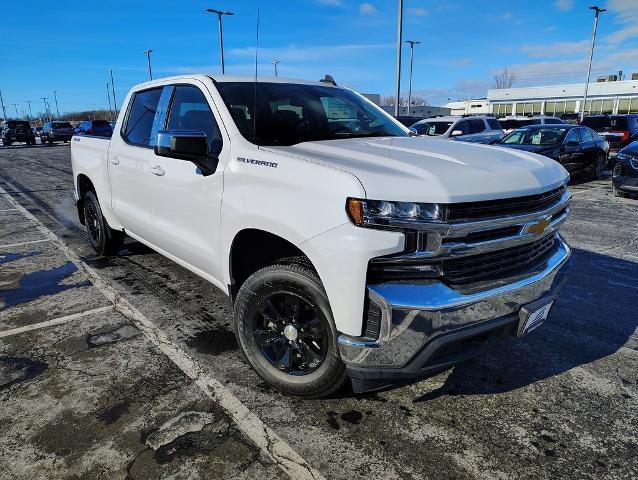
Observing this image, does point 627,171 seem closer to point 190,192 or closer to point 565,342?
point 565,342

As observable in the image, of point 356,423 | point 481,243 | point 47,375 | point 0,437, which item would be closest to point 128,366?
point 47,375

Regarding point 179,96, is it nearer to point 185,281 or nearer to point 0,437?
point 185,281

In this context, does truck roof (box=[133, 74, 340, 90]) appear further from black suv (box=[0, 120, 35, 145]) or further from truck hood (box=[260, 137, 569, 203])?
black suv (box=[0, 120, 35, 145])

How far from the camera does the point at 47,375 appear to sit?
3213mm

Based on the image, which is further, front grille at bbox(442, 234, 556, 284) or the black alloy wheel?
the black alloy wheel

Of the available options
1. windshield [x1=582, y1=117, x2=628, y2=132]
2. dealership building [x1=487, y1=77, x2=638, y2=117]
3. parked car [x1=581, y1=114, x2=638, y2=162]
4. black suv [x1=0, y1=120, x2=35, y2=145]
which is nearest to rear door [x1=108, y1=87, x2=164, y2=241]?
parked car [x1=581, y1=114, x2=638, y2=162]

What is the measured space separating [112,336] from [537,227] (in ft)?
10.4

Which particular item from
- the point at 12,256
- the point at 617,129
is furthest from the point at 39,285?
the point at 617,129

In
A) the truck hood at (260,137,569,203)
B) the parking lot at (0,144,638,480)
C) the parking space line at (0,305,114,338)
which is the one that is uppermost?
the truck hood at (260,137,569,203)

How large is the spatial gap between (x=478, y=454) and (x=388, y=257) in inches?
44.9

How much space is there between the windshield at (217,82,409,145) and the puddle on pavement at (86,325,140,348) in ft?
6.19

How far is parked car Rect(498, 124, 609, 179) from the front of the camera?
1168 centimetres

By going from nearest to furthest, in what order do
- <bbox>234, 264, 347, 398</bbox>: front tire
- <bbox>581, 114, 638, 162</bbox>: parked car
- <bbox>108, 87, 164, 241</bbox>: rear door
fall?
<bbox>234, 264, 347, 398</bbox>: front tire < <bbox>108, 87, 164, 241</bbox>: rear door < <bbox>581, 114, 638, 162</bbox>: parked car

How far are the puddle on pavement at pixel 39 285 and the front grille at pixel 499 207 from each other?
4100mm
